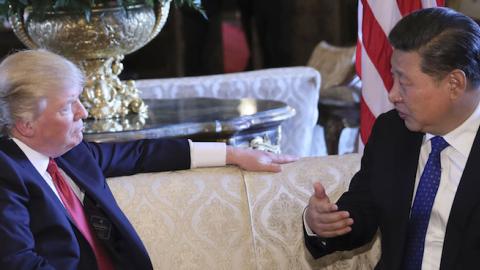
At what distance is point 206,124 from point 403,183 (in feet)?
3.61

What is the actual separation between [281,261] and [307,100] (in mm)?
2268

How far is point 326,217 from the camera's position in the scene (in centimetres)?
218

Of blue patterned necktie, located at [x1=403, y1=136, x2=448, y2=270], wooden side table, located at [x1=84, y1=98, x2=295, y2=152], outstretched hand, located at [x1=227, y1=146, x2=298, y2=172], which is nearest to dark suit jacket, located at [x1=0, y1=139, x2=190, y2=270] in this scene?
outstretched hand, located at [x1=227, y1=146, x2=298, y2=172]

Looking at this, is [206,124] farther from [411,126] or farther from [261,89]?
[261,89]

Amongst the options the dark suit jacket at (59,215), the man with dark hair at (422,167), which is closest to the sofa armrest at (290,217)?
the man with dark hair at (422,167)

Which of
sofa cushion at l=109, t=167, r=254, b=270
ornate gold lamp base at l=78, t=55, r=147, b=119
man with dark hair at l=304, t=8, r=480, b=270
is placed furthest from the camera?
ornate gold lamp base at l=78, t=55, r=147, b=119

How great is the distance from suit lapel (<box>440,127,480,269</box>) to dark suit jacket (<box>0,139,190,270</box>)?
79 cm

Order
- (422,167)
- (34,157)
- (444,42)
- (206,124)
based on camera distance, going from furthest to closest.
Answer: (206,124)
(422,167)
(34,157)
(444,42)

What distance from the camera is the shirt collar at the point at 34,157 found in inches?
84.5

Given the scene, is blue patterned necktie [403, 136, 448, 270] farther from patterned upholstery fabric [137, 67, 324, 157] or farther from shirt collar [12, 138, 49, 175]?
patterned upholstery fabric [137, 67, 324, 157]

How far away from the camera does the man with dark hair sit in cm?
206

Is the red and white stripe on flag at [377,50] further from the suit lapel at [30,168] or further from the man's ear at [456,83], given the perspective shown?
the suit lapel at [30,168]

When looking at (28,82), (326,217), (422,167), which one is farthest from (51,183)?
(422,167)

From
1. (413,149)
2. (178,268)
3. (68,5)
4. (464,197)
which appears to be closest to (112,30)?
(68,5)
